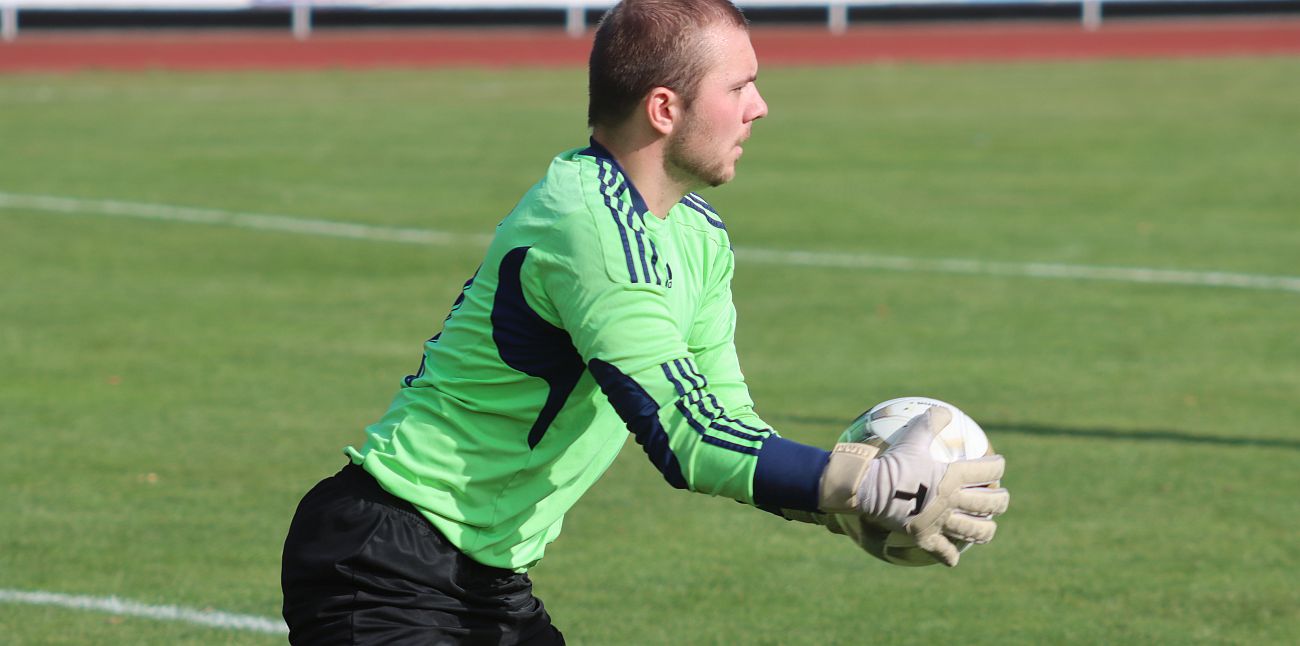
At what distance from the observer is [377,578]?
3688 mm

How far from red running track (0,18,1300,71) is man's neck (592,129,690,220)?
2594 cm

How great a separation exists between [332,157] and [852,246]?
→ 6.92m

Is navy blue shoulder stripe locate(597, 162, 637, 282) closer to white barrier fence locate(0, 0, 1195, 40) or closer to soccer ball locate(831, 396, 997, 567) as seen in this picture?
soccer ball locate(831, 396, 997, 567)

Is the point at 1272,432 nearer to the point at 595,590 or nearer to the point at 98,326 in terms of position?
the point at 595,590

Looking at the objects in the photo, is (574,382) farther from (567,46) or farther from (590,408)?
(567,46)

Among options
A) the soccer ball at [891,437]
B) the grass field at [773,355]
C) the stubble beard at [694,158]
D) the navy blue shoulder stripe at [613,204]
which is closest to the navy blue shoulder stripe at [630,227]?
the navy blue shoulder stripe at [613,204]

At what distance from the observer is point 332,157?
18594 millimetres

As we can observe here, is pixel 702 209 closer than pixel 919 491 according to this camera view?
No

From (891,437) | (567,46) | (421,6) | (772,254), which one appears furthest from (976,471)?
(421,6)

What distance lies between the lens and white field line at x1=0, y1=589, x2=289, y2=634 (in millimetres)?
5945

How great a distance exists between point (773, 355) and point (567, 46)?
69.1 feet

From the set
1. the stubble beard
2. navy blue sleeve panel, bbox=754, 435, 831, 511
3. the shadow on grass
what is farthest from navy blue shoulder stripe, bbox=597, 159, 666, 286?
the shadow on grass

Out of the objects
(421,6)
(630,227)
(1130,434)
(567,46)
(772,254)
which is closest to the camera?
(630,227)

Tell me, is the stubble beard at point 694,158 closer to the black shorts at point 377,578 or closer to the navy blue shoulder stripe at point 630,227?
the navy blue shoulder stripe at point 630,227
